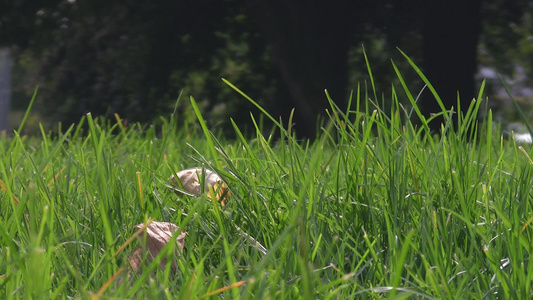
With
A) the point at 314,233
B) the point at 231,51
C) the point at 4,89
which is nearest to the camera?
the point at 314,233

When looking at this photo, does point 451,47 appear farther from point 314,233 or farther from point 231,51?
point 314,233

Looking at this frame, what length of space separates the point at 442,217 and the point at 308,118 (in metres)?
4.56

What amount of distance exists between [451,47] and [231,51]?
2.38m

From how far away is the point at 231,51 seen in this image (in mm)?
7156

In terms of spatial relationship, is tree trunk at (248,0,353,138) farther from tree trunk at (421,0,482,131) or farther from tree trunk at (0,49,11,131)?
tree trunk at (0,49,11,131)

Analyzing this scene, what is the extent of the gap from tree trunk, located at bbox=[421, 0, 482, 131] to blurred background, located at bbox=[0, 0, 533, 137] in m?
0.01

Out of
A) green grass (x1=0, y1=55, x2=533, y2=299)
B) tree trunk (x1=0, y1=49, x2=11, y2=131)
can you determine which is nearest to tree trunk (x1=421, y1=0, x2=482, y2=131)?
green grass (x1=0, y1=55, x2=533, y2=299)

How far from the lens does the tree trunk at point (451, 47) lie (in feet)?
19.4

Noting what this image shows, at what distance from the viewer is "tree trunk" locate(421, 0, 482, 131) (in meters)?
5.91

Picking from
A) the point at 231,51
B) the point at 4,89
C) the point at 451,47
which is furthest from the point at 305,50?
the point at 4,89

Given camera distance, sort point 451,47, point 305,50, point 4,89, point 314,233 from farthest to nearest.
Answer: point 4,89
point 451,47
point 305,50
point 314,233

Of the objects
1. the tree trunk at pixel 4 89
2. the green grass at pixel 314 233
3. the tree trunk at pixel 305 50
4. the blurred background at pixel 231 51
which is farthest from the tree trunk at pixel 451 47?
the tree trunk at pixel 4 89

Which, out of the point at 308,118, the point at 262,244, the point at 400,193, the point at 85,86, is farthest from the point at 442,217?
the point at 85,86

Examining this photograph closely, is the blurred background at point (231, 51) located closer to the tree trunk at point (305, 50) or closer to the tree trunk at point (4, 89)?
the tree trunk at point (305, 50)
